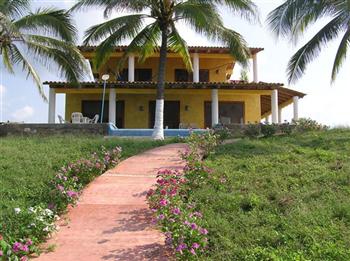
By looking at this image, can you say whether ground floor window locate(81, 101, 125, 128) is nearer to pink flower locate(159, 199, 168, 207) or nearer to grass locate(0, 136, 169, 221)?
grass locate(0, 136, 169, 221)

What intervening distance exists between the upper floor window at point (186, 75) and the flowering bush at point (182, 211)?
16.1 meters

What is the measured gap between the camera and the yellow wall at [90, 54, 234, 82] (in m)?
24.5

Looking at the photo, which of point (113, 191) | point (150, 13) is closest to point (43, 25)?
point (150, 13)

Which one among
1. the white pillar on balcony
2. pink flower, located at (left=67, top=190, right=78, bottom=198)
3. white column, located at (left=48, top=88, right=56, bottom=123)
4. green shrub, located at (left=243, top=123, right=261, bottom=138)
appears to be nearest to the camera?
pink flower, located at (left=67, top=190, right=78, bottom=198)

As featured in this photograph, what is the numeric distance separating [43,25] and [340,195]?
38.5 feet

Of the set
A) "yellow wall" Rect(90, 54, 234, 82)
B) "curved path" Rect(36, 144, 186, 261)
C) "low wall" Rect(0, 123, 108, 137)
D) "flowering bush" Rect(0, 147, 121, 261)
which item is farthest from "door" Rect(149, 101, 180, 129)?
"flowering bush" Rect(0, 147, 121, 261)

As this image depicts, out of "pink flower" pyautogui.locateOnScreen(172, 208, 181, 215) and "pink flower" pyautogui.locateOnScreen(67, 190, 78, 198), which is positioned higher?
"pink flower" pyautogui.locateOnScreen(67, 190, 78, 198)

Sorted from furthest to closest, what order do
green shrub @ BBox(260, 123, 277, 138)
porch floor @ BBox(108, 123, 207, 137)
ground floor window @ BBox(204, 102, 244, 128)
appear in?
ground floor window @ BBox(204, 102, 244, 128), porch floor @ BBox(108, 123, 207, 137), green shrub @ BBox(260, 123, 277, 138)

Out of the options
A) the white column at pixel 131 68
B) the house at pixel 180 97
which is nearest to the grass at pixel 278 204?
the house at pixel 180 97

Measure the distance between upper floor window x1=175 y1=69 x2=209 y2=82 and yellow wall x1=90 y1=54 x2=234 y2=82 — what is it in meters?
0.17

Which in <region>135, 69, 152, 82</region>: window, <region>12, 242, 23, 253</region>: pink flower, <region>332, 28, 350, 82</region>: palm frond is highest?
<region>135, 69, 152, 82</region>: window

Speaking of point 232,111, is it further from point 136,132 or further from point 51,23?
point 51,23

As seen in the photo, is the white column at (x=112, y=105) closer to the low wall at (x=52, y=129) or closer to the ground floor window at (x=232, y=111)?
the low wall at (x=52, y=129)

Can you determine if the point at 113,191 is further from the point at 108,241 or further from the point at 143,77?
the point at 143,77
